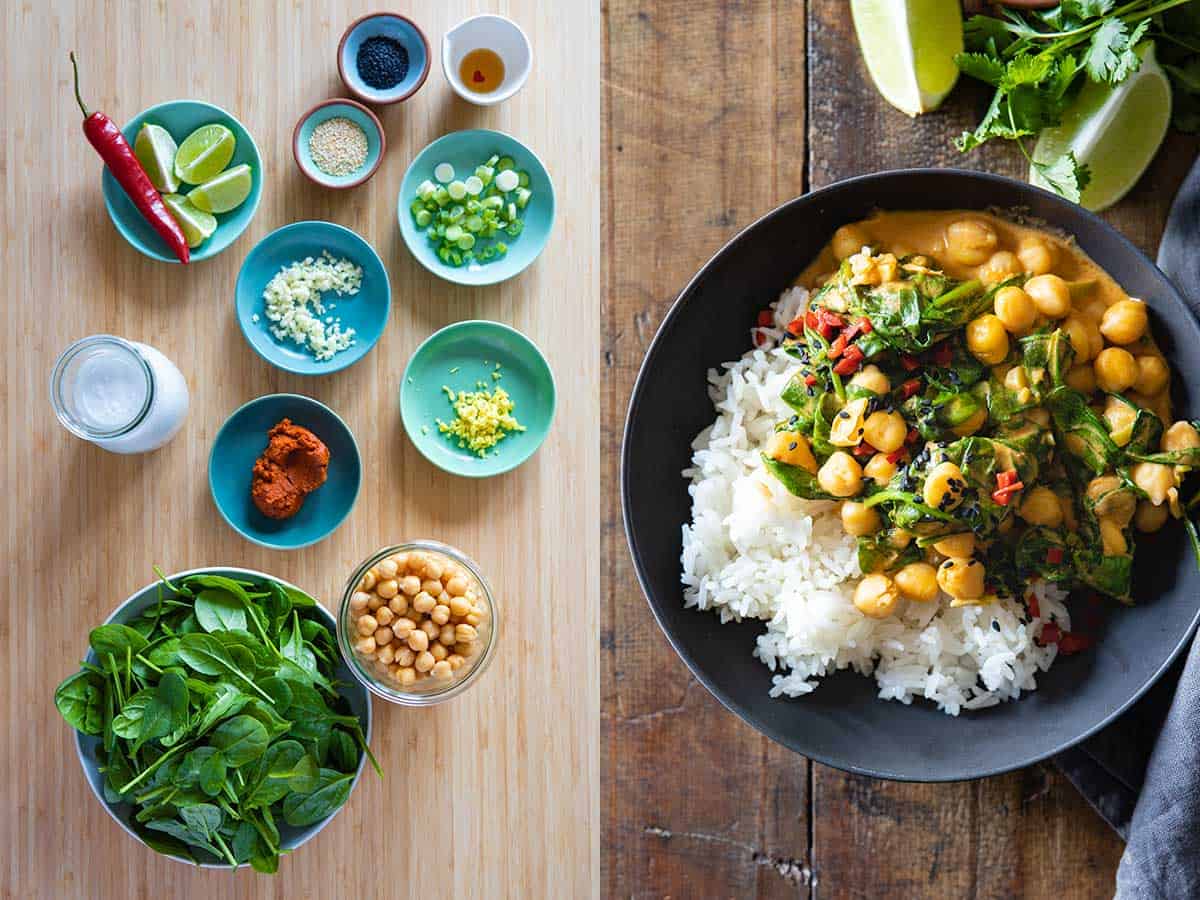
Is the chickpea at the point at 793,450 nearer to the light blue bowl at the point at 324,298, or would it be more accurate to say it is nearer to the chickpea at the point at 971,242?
the chickpea at the point at 971,242

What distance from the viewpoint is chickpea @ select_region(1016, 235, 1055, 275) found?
6.98 feet

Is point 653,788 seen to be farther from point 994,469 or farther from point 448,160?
point 448,160

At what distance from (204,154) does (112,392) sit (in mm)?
564

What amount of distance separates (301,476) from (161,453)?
1.14 ft

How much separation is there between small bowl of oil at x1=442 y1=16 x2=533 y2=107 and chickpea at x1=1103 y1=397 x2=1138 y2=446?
1434mm

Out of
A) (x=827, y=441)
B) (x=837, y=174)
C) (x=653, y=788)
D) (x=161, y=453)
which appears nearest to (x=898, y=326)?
(x=827, y=441)

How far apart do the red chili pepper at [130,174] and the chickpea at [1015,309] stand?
173 cm

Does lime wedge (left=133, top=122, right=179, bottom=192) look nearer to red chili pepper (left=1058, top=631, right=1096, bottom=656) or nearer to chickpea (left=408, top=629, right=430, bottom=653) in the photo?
chickpea (left=408, top=629, right=430, bottom=653)

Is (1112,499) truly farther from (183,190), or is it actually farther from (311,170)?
(183,190)

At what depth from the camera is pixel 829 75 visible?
244 centimetres

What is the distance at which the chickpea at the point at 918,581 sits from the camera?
212cm

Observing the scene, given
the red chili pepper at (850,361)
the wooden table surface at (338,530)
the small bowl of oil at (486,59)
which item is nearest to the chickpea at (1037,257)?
the red chili pepper at (850,361)

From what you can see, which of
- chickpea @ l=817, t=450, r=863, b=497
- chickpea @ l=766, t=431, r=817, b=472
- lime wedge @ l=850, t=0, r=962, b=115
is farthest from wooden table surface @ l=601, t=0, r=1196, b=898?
chickpea @ l=817, t=450, r=863, b=497

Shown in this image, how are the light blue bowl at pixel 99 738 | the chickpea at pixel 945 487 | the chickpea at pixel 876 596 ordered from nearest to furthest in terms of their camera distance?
the chickpea at pixel 945 487 → the chickpea at pixel 876 596 → the light blue bowl at pixel 99 738
